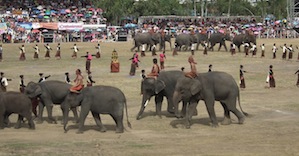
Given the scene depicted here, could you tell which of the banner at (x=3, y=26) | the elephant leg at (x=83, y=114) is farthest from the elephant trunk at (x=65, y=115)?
the banner at (x=3, y=26)

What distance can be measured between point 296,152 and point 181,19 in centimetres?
6484

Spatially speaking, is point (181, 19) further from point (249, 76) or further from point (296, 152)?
point (296, 152)

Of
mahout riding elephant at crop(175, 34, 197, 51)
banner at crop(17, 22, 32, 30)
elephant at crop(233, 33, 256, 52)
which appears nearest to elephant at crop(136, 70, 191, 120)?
mahout riding elephant at crop(175, 34, 197, 51)

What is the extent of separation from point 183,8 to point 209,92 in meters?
84.3

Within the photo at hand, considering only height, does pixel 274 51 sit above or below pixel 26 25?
below

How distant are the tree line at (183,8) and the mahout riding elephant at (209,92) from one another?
61.9 metres

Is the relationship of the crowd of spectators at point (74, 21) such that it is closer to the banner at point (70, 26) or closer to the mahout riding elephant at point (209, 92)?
the banner at point (70, 26)

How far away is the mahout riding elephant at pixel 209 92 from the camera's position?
1884 centimetres

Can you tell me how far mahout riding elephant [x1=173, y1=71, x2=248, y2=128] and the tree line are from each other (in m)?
61.9

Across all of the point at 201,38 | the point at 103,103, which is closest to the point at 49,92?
the point at 103,103

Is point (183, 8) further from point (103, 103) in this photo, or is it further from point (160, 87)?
point (103, 103)

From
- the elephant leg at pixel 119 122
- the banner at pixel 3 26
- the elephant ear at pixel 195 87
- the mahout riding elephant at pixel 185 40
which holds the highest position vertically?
the banner at pixel 3 26

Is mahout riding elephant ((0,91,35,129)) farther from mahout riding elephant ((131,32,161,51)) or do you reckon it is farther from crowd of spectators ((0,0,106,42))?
crowd of spectators ((0,0,106,42))

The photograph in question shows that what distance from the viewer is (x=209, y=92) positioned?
19016 millimetres
